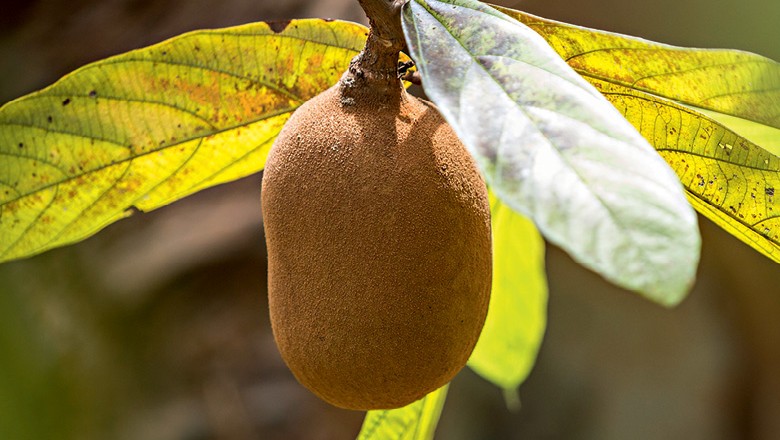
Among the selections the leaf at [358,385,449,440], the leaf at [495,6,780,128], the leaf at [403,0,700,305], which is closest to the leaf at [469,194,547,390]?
the leaf at [358,385,449,440]

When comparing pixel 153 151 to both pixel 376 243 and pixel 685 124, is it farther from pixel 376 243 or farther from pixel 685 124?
pixel 685 124

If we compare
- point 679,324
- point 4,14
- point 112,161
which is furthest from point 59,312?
point 679,324

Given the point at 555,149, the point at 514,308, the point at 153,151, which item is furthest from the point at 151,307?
the point at 555,149

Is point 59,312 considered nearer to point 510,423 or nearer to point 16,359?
point 16,359

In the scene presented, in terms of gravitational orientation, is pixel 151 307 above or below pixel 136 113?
below

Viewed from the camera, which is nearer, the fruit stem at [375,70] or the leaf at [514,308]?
the fruit stem at [375,70]

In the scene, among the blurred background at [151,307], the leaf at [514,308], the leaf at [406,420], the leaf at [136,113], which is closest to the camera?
the leaf at [136,113]

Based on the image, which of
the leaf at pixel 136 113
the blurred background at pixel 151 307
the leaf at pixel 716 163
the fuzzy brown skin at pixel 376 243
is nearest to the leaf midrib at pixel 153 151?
the leaf at pixel 136 113

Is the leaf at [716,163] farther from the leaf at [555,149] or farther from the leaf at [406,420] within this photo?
the leaf at [406,420]
